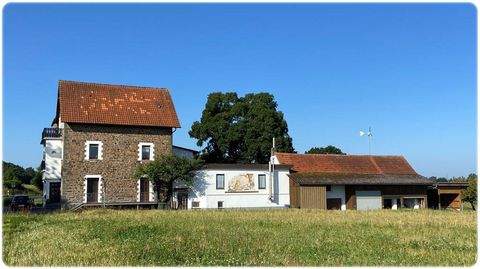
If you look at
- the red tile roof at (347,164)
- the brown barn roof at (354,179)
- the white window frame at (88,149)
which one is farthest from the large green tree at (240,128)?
the white window frame at (88,149)

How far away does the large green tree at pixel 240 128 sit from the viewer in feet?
170

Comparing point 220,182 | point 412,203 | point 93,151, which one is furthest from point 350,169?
point 93,151

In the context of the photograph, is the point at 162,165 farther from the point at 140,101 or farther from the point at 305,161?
the point at 305,161

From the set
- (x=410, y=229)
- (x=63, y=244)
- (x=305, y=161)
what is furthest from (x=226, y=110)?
(x=63, y=244)

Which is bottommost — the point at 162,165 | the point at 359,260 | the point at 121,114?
the point at 359,260

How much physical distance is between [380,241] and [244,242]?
146 inches

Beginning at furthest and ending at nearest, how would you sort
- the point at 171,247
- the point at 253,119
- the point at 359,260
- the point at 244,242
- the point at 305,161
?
the point at 253,119
the point at 305,161
the point at 244,242
the point at 171,247
the point at 359,260

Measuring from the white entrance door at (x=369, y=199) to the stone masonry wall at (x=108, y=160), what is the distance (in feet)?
48.9

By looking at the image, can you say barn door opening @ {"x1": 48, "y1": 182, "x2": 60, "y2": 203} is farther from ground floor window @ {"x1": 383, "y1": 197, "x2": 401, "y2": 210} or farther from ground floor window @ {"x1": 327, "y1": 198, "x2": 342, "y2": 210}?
ground floor window @ {"x1": 383, "y1": 197, "x2": 401, "y2": 210}

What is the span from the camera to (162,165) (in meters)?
36.2

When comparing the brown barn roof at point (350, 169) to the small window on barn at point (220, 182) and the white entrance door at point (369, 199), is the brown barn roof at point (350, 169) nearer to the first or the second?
the white entrance door at point (369, 199)

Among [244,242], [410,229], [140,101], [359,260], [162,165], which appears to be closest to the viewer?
[359,260]

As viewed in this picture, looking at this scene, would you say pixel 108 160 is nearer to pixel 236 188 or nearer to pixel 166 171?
pixel 166 171

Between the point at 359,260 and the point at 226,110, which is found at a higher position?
the point at 226,110
